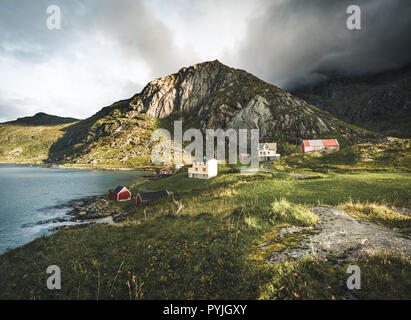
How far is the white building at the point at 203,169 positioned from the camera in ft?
179

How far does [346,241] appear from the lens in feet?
22.8

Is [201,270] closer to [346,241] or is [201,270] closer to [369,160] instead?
[346,241]

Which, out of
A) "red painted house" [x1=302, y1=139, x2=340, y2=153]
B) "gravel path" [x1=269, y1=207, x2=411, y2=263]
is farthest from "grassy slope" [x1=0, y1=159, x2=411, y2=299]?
"red painted house" [x1=302, y1=139, x2=340, y2=153]

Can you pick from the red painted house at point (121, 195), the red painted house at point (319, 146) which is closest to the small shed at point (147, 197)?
the red painted house at point (121, 195)

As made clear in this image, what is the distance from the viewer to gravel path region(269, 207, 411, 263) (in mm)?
6027

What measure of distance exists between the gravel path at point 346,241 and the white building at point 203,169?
45.7 m

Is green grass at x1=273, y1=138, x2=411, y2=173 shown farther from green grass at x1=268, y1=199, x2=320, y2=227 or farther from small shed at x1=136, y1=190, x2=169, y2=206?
small shed at x1=136, y1=190, x2=169, y2=206

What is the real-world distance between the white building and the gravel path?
1798 inches

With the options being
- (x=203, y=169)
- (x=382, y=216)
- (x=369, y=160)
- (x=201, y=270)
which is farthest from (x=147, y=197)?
(x=369, y=160)

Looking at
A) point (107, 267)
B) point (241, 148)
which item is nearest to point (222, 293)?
point (107, 267)

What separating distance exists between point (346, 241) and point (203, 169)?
49067mm

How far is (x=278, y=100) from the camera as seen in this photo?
188 meters
